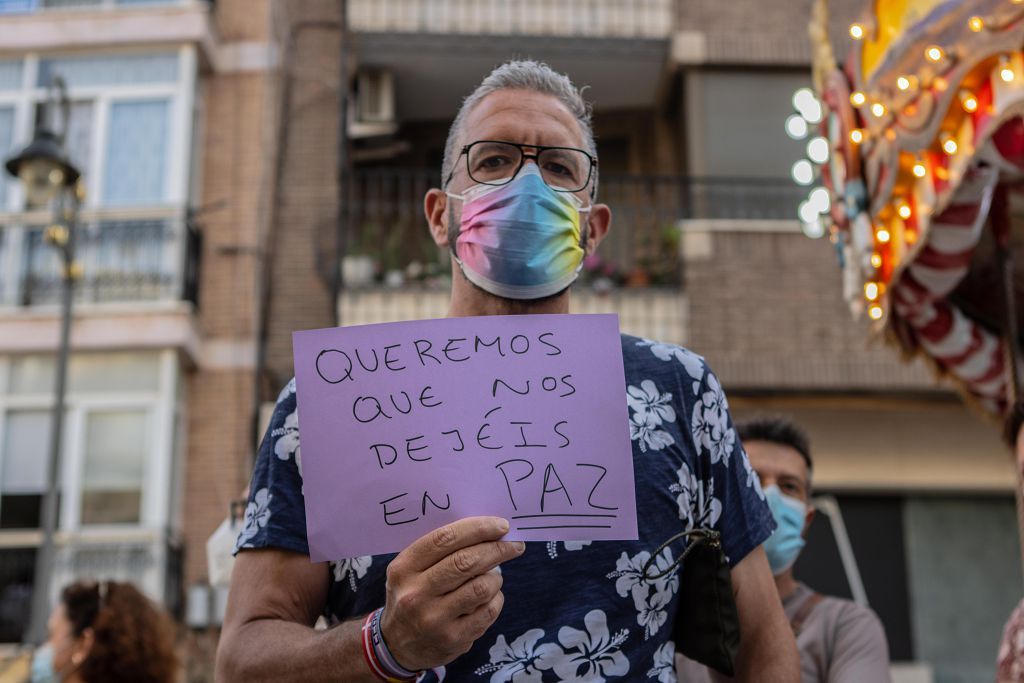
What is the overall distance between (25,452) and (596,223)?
1346 centimetres

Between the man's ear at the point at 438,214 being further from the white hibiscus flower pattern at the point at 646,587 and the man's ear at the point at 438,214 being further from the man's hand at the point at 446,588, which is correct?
the man's hand at the point at 446,588

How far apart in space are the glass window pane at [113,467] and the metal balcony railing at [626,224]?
115 inches

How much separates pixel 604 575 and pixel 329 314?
41.7 feet

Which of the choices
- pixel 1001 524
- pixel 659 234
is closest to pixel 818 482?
pixel 1001 524

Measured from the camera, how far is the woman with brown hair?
5582mm

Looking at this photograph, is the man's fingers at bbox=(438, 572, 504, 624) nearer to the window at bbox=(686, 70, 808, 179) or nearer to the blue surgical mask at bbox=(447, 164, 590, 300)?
the blue surgical mask at bbox=(447, 164, 590, 300)

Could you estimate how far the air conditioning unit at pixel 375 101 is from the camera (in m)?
15.3

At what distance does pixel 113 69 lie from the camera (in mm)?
15688

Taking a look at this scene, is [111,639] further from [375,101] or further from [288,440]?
[375,101]

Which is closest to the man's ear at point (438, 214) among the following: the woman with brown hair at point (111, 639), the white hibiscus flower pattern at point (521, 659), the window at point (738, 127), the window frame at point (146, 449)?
the white hibiscus flower pattern at point (521, 659)

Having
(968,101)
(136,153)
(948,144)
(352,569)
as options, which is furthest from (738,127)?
(352,569)

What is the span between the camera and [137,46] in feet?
51.0

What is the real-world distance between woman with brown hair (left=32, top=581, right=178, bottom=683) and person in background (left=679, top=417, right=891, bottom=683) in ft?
8.48

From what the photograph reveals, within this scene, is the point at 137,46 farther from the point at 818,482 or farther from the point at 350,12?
the point at 818,482
